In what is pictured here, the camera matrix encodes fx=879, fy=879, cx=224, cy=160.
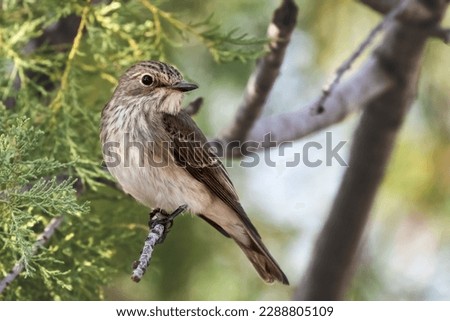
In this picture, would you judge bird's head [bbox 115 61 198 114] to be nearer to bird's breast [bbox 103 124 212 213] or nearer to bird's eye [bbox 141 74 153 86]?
bird's eye [bbox 141 74 153 86]

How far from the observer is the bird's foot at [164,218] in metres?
3.30

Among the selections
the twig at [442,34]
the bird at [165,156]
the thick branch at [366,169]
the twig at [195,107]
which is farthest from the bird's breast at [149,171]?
the twig at [442,34]

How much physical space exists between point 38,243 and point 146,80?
0.80m

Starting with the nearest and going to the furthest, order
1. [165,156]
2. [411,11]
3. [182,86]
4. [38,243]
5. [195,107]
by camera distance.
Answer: [38,243] < [182,86] < [165,156] < [195,107] < [411,11]

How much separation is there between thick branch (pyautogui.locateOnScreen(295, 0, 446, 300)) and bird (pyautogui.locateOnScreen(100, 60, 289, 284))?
1221mm

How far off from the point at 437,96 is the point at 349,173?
2.89 feet

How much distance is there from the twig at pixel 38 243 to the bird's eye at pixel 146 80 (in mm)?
668

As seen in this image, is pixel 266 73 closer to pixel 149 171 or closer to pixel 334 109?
pixel 334 109

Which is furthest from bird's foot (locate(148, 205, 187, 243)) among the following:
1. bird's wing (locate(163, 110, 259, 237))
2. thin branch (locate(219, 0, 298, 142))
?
thin branch (locate(219, 0, 298, 142))

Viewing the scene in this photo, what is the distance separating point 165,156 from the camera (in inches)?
141

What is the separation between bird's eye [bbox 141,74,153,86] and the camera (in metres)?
3.60

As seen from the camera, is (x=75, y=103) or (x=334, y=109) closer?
(x=75, y=103)

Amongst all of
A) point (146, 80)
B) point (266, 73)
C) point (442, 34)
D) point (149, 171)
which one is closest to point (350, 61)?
point (266, 73)

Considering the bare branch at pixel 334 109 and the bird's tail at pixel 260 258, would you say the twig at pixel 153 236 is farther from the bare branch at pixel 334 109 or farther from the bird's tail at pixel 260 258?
the bare branch at pixel 334 109
